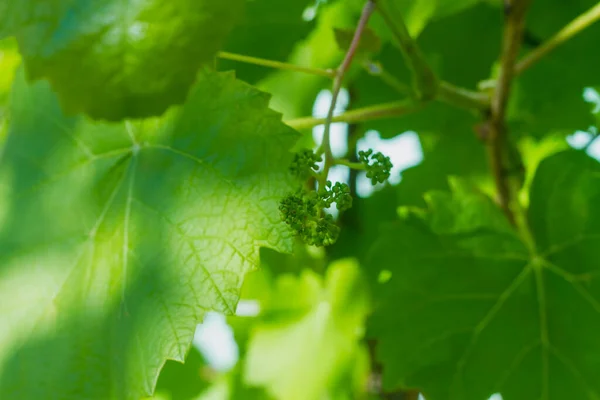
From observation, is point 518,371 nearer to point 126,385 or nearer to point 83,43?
point 126,385

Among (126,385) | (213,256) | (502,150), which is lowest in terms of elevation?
(126,385)

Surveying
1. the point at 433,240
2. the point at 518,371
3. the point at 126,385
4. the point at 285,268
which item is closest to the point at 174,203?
the point at 126,385

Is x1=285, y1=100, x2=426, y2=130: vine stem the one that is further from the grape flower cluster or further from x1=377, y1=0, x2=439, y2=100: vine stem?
the grape flower cluster

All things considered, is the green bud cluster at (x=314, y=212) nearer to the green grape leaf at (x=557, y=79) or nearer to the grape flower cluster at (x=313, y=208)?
the grape flower cluster at (x=313, y=208)

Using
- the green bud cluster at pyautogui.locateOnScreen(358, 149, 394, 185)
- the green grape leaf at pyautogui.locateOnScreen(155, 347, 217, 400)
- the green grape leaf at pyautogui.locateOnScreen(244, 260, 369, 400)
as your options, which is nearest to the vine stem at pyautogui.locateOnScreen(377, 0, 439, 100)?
the green bud cluster at pyautogui.locateOnScreen(358, 149, 394, 185)

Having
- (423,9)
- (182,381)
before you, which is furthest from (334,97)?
(182,381)

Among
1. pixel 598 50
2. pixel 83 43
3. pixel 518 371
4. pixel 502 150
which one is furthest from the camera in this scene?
pixel 598 50

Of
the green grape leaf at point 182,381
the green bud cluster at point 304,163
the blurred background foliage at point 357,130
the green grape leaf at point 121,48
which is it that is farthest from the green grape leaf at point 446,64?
the green grape leaf at point 182,381
